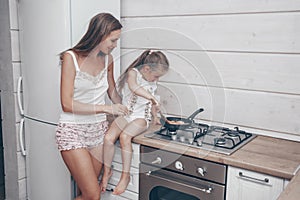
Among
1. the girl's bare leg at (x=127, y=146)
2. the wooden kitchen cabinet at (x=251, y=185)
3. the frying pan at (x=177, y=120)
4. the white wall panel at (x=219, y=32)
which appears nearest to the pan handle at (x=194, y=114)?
the frying pan at (x=177, y=120)

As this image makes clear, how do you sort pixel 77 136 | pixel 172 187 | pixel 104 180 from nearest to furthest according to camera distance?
pixel 172 187 → pixel 77 136 → pixel 104 180

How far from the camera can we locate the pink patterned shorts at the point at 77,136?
1.83m

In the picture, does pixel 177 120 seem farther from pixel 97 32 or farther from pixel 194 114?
pixel 97 32

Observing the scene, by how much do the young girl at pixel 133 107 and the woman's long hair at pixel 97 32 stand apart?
267 millimetres

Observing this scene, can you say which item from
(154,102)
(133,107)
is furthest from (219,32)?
(133,107)

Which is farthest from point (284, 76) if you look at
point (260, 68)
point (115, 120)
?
point (115, 120)

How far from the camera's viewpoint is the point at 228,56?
6.58ft

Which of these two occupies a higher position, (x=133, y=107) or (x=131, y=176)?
(x=133, y=107)

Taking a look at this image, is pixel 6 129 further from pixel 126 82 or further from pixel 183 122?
pixel 183 122

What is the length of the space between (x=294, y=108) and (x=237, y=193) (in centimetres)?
61

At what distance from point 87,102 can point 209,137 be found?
0.72 m

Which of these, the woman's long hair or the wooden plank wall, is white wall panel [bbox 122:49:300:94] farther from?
the woman's long hair

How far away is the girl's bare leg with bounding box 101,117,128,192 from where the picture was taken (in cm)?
192

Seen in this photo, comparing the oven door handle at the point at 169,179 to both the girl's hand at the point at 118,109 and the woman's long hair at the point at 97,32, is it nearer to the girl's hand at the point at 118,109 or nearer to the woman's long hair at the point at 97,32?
the girl's hand at the point at 118,109
